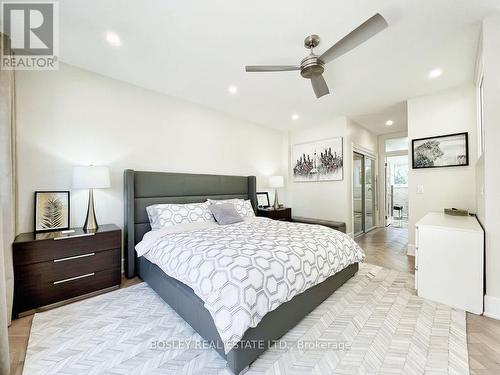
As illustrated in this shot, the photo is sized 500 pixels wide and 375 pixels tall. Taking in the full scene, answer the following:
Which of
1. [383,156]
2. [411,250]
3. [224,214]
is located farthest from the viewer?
[383,156]

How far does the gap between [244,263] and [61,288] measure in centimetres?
193

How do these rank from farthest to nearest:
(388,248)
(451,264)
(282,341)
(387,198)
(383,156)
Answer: (387,198)
(383,156)
(388,248)
(451,264)
(282,341)

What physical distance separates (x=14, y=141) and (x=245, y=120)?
3381 millimetres

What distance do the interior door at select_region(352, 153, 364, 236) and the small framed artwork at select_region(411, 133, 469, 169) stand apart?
1444 mm

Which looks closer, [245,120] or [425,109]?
[425,109]

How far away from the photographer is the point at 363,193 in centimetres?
530

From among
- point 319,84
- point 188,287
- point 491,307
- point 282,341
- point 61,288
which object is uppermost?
point 319,84

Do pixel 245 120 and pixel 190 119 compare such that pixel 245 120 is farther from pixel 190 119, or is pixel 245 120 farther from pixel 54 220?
pixel 54 220

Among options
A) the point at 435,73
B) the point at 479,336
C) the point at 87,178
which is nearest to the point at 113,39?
the point at 87,178

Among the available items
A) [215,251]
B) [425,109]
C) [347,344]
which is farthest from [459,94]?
[215,251]

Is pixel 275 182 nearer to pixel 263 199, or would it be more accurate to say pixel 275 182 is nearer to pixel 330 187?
pixel 263 199

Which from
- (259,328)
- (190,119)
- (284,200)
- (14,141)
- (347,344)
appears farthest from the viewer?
(284,200)

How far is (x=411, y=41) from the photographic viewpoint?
84.3 inches

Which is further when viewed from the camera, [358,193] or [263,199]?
[358,193]
